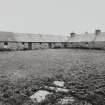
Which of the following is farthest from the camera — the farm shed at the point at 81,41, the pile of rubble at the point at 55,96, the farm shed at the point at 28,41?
the farm shed at the point at 81,41

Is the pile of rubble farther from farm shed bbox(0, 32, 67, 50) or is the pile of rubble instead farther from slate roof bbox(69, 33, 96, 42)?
slate roof bbox(69, 33, 96, 42)

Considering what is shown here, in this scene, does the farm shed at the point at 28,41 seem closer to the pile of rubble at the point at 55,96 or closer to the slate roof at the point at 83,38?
the slate roof at the point at 83,38

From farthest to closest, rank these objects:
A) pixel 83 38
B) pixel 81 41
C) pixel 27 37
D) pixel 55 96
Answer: pixel 83 38, pixel 81 41, pixel 27 37, pixel 55 96

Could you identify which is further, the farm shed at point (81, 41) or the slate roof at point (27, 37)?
the farm shed at point (81, 41)

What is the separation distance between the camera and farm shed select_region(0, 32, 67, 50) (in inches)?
1697

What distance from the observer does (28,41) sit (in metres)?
46.5

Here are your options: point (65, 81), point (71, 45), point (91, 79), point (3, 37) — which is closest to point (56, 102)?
point (65, 81)

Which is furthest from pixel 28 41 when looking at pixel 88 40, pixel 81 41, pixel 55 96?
pixel 55 96

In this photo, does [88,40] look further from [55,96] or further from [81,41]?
[55,96]

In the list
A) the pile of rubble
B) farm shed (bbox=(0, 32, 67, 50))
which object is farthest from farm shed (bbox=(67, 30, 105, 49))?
the pile of rubble

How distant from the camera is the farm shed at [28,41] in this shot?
43.1 meters

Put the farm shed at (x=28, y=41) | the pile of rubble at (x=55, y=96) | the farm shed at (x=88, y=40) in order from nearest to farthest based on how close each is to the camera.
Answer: the pile of rubble at (x=55, y=96) < the farm shed at (x=28, y=41) < the farm shed at (x=88, y=40)

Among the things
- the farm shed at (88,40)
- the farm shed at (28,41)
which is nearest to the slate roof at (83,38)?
the farm shed at (88,40)

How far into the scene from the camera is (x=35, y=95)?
258 inches
